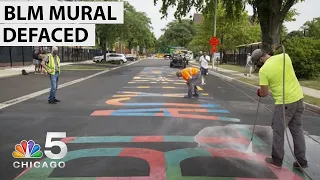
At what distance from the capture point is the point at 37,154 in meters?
5.94

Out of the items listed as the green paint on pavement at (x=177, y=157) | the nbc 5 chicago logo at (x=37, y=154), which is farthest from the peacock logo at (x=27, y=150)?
the green paint on pavement at (x=177, y=157)

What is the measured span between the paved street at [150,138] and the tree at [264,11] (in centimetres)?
1612

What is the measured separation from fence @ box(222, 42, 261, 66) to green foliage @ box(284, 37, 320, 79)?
780 inches

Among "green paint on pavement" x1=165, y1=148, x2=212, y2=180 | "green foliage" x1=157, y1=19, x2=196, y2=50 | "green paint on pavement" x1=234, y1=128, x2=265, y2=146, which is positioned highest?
"green foliage" x1=157, y1=19, x2=196, y2=50

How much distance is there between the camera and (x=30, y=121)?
28.6ft

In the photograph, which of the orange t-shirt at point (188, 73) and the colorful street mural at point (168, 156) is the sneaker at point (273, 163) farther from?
the orange t-shirt at point (188, 73)

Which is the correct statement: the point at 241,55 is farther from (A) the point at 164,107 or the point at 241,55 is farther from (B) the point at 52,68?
(B) the point at 52,68

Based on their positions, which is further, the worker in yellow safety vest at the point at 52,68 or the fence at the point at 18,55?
the fence at the point at 18,55

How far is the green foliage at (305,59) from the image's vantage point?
2303cm

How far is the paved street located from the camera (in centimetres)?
515

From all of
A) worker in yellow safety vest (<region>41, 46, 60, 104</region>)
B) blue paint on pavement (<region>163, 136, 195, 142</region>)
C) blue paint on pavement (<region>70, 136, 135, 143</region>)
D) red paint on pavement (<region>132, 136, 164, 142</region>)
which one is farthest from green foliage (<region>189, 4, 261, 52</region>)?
blue paint on pavement (<region>70, 136, 135, 143</region>)

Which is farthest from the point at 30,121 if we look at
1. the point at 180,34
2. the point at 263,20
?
the point at 180,34

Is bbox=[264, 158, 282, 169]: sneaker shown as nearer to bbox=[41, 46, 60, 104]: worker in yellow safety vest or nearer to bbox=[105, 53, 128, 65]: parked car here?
bbox=[41, 46, 60, 104]: worker in yellow safety vest

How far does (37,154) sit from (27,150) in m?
0.43
